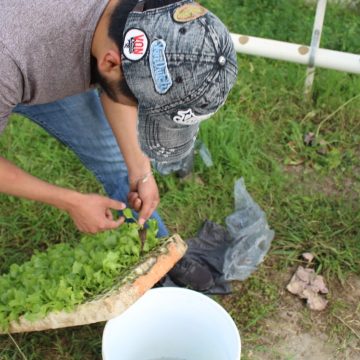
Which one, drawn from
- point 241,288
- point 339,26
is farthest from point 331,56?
point 241,288

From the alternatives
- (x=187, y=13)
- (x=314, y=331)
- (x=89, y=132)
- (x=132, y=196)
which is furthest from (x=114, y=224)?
(x=314, y=331)

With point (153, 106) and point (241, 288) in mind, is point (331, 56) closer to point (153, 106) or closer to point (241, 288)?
point (241, 288)

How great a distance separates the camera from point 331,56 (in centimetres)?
318

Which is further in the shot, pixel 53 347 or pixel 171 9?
pixel 53 347

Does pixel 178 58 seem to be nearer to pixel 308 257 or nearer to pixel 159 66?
pixel 159 66

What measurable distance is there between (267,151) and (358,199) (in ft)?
1.89

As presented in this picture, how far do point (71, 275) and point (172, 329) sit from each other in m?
0.45

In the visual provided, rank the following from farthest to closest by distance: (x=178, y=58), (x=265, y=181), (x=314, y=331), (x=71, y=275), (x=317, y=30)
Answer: (x=317, y=30), (x=265, y=181), (x=314, y=331), (x=71, y=275), (x=178, y=58)

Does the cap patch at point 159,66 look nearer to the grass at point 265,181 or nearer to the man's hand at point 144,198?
the man's hand at point 144,198

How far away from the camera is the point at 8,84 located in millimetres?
1639

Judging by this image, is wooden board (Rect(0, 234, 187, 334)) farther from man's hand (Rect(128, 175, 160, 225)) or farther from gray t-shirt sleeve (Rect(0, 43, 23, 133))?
gray t-shirt sleeve (Rect(0, 43, 23, 133))

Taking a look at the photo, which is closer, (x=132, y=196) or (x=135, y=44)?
(x=135, y=44)

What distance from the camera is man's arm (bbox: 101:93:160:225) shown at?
213 centimetres

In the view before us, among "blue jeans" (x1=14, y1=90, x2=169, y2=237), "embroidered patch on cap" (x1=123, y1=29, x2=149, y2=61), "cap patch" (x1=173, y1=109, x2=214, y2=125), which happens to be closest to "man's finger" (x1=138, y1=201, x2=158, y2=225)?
"blue jeans" (x1=14, y1=90, x2=169, y2=237)
